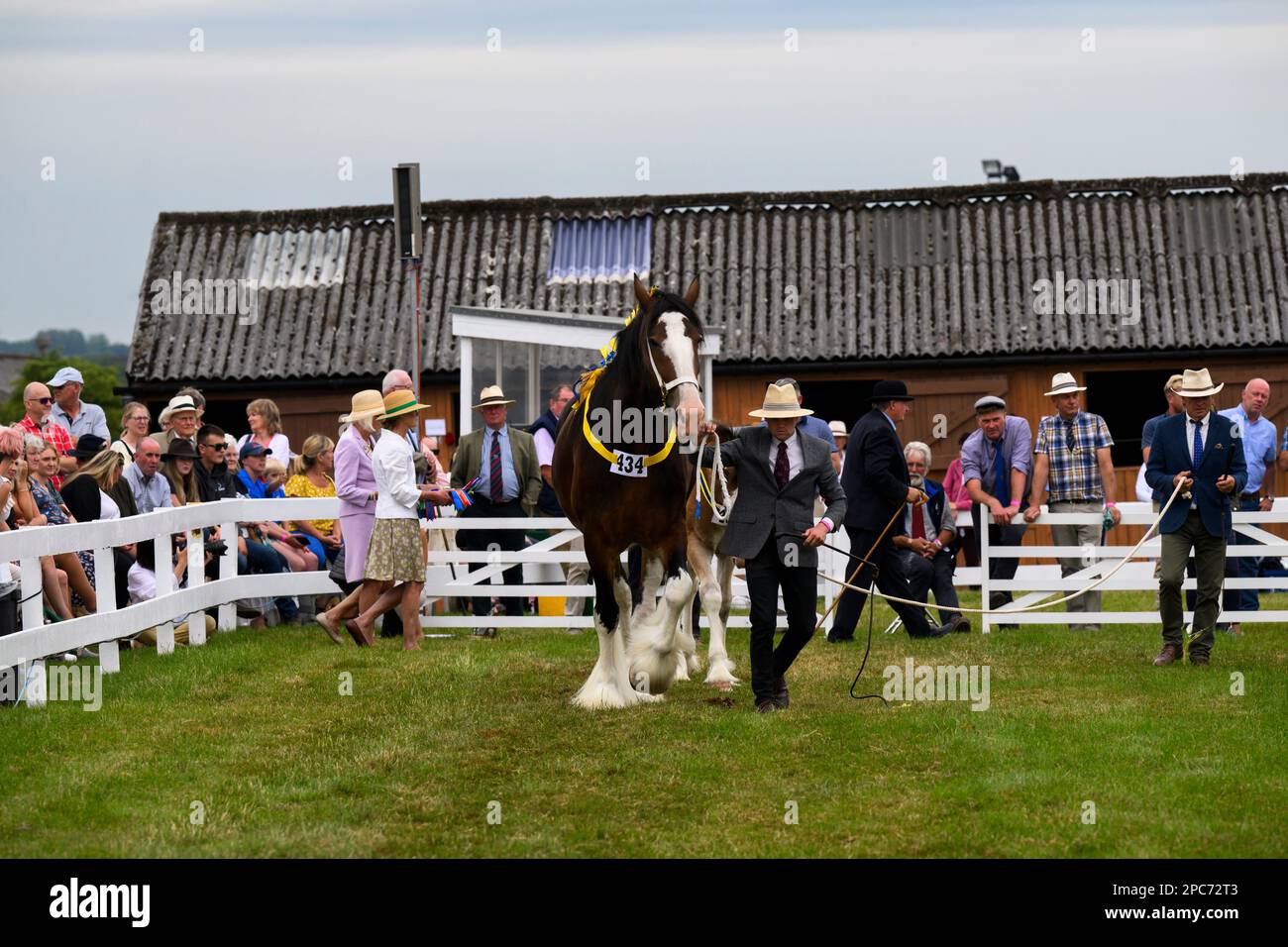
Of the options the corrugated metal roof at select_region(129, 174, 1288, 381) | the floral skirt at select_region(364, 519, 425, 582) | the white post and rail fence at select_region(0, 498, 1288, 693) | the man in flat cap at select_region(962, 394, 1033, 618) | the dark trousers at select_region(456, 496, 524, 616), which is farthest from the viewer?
the corrugated metal roof at select_region(129, 174, 1288, 381)

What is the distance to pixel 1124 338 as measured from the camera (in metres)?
21.9

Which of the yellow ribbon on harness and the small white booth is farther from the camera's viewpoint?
the small white booth

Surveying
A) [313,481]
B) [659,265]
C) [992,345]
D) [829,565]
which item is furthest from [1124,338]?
[313,481]

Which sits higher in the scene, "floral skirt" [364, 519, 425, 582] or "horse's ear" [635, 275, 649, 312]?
"horse's ear" [635, 275, 649, 312]

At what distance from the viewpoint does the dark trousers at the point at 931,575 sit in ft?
44.7

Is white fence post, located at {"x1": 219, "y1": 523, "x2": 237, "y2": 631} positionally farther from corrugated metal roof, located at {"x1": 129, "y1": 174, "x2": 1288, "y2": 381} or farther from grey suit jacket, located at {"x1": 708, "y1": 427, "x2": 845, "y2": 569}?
corrugated metal roof, located at {"x1": 129, "y1": 174, "x2": 1288, "y2": 381}

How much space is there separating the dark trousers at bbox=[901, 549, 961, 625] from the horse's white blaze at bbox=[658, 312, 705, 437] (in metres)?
5.15

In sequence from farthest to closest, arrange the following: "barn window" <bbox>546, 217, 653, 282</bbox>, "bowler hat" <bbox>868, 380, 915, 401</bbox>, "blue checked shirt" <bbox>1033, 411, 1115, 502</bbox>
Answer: "barn window" <bbox>546, 217, 653, 282</bbox>
"blue checked shirt" <bbox>1033, 411, 1115, 502</bbox>
"bowler hat" <bbox>868, 380, 915, 401</bbox>

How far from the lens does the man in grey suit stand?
9.45m

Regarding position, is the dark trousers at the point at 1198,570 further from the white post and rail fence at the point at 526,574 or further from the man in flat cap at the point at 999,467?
the man in flat cap at the point at 999,467
